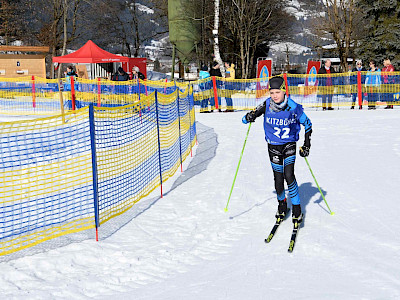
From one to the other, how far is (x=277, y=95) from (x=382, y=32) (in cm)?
2615

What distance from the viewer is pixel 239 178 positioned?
30.1ft

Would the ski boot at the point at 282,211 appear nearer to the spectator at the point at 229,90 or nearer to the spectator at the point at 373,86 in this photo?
the spectator at the point at 229,90

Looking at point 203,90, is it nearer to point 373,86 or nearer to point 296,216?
point 373,86

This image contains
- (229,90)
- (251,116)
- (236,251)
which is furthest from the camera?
(229,90)

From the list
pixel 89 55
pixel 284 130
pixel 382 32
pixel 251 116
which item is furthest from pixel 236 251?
pixel 382 32

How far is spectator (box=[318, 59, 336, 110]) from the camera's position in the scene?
21516mm

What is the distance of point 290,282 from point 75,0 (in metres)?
45.5

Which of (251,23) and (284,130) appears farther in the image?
(251,23)

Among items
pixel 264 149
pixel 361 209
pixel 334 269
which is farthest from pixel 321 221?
pixel 264 149

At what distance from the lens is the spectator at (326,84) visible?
2152 cm

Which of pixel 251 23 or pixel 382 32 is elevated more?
pixel 251 23

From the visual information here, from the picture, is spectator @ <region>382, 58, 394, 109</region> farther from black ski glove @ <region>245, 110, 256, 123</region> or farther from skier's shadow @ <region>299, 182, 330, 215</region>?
black ski glove @ <region>245, 110, 256, 123</region>

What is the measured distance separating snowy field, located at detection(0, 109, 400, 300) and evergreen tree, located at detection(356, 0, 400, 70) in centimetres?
2123

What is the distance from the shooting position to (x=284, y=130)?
19.4ft
